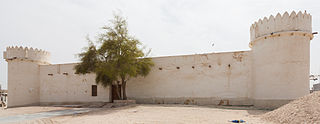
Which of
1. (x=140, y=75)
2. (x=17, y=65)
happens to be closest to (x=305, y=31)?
(x=140, y=75)

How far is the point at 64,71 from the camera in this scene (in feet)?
62.0

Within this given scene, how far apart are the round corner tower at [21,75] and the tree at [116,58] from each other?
6454 mm

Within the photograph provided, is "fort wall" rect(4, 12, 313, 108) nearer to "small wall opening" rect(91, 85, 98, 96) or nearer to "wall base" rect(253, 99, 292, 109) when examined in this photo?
"wall base" rect(253, 99, 292, 109)

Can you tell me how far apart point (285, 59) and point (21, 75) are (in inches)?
764

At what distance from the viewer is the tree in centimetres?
1415

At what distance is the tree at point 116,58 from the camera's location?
14148mm

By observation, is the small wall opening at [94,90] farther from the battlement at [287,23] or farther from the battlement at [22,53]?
the battlement at [287,23]

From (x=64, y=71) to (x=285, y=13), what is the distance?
16.4 meters

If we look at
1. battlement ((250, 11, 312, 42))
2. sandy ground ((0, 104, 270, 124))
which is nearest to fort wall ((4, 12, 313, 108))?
battlement ((250, 11, 312, 42))

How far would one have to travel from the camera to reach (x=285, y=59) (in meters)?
11.6

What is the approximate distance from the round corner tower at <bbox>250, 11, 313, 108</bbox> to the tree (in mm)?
7391

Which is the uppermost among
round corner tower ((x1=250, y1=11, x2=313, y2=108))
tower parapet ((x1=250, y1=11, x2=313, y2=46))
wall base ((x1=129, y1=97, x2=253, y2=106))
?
tower parapet ((x1=250, y1=11, x2=313, y2=46))

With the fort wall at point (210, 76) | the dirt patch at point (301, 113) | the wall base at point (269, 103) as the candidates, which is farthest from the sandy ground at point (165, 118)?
the fort wall at point (210, 76)

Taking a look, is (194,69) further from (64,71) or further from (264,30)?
(64,71)
